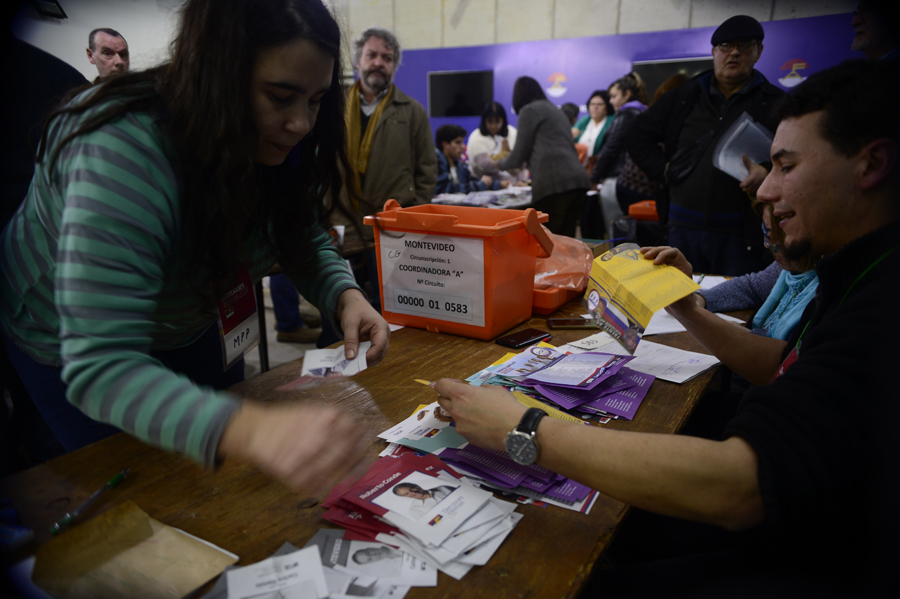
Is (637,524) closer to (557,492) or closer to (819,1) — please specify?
(557,492)

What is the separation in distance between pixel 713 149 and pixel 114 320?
9.88ft

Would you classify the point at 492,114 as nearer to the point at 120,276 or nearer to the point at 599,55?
the point at 599,55

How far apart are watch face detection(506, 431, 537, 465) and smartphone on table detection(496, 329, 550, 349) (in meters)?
0.72

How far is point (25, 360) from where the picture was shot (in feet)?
3.76

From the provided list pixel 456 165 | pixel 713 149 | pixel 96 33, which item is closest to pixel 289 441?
pixel 96 33

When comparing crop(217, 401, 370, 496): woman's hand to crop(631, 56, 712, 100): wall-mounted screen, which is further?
crop(631, 56, 712, 100): wall-mounted screen

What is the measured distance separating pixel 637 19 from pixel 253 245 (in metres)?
8.36

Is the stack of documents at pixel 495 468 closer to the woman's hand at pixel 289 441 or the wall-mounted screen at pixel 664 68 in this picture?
the woman's hand at pixel 289 441

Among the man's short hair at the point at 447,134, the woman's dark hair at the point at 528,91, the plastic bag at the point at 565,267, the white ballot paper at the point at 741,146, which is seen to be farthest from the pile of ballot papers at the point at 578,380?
the man's short hair at the point at 447,134

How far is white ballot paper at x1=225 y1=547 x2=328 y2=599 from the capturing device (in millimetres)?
746

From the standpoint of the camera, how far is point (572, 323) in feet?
5.99

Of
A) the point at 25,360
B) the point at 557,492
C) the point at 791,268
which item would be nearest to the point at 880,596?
the point at 557,492

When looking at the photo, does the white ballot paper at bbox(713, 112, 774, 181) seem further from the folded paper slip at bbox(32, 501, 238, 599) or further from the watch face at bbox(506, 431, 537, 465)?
the folded paper slip at bbox(32, 501, 238, 599)

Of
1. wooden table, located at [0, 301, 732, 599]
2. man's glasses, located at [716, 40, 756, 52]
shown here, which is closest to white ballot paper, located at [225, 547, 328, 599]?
wooden table, located at [0, 301, 732, 599]
